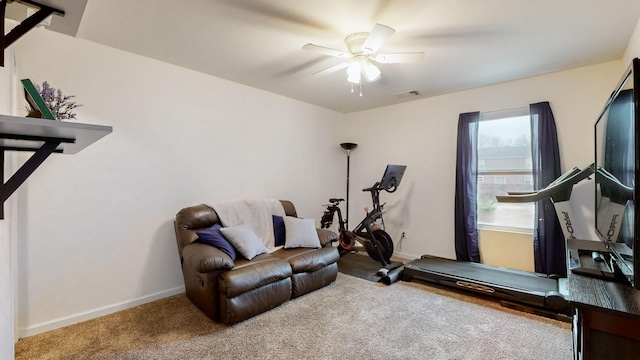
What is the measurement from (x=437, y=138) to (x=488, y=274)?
198cm

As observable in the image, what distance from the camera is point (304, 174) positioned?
185 inches

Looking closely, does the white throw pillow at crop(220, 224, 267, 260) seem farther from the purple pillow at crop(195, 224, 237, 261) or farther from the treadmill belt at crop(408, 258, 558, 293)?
the treadmill belt at crop(408, 258, 558, 293)

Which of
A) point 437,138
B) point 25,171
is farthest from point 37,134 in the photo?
point 437,138

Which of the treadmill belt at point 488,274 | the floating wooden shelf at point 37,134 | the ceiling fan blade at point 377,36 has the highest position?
the ceiling fan blade at point 377,36

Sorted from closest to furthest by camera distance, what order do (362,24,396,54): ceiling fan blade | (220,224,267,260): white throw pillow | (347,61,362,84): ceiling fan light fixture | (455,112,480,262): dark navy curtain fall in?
(362,24,396,54): ceiling fan blade
(347,61,362,84): ceiling fan light fixture
(220,224,267,260): white throw pillow
(455,112,480,262): dark navy curtain

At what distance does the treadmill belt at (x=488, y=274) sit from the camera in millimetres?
2928

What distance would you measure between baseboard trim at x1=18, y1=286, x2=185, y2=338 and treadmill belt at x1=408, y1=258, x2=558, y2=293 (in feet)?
9.35

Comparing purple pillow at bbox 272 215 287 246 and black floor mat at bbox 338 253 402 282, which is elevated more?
purple pillow at bbox 272 215 287 246

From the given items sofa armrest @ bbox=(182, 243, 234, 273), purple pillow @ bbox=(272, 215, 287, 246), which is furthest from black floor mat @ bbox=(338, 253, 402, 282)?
sofa armrest @ bbox=(182, 243, 234, 273)

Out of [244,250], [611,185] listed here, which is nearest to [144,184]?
[244,250]

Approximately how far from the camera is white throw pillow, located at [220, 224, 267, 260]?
2.91m

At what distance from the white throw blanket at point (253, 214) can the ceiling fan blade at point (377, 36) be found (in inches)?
86.2

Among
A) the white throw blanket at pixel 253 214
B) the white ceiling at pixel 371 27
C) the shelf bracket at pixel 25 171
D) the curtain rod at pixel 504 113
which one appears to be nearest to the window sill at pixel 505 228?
the curtain rod at pixel 504 113

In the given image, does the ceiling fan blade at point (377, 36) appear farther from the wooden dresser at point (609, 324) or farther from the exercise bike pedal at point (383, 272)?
the exercise bike pedal at point (383, 272)
